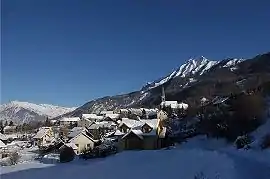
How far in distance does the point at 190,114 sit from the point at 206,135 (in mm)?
19897

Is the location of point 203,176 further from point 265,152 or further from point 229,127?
point 229,127

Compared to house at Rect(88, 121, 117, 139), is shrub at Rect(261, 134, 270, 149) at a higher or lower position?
lower

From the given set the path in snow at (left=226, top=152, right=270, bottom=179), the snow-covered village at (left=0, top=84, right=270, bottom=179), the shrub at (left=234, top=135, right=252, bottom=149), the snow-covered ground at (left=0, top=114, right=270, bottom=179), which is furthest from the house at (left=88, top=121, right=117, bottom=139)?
the path in snow at (left=226, top=152, right=270, bottom=179)

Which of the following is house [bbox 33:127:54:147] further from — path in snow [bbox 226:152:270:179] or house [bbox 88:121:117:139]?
path in snow [bbox 226:152:270:179]

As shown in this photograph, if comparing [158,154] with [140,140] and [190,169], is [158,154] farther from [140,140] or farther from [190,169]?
[140,140]

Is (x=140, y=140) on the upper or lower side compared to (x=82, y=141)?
upper

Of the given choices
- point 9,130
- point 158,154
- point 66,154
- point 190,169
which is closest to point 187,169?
point 190,169

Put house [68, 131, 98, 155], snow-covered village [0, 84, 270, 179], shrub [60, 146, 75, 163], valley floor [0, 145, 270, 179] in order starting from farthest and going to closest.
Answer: house [68, 131, 98, 155] < shrub [60, 146, 75, 163] < snow-covered village [0, 84, 270, 179] < valley floor [0, 145, 270, 179]

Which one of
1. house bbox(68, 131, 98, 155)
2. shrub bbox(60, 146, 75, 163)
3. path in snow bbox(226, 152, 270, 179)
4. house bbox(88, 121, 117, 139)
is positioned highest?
house bbox(88, 121, 117, 139)

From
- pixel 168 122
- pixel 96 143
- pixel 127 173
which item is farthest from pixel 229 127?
pixel 168 122

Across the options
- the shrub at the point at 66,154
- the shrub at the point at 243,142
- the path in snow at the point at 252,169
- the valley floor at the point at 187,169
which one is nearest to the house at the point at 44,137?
the shrub at the point at 66,154

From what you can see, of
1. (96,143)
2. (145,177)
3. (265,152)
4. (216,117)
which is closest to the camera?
(145,177)

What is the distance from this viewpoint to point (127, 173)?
24.9m

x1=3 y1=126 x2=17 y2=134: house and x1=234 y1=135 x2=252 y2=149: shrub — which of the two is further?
x1=3 y1=126 x2=17 y2=134: house
